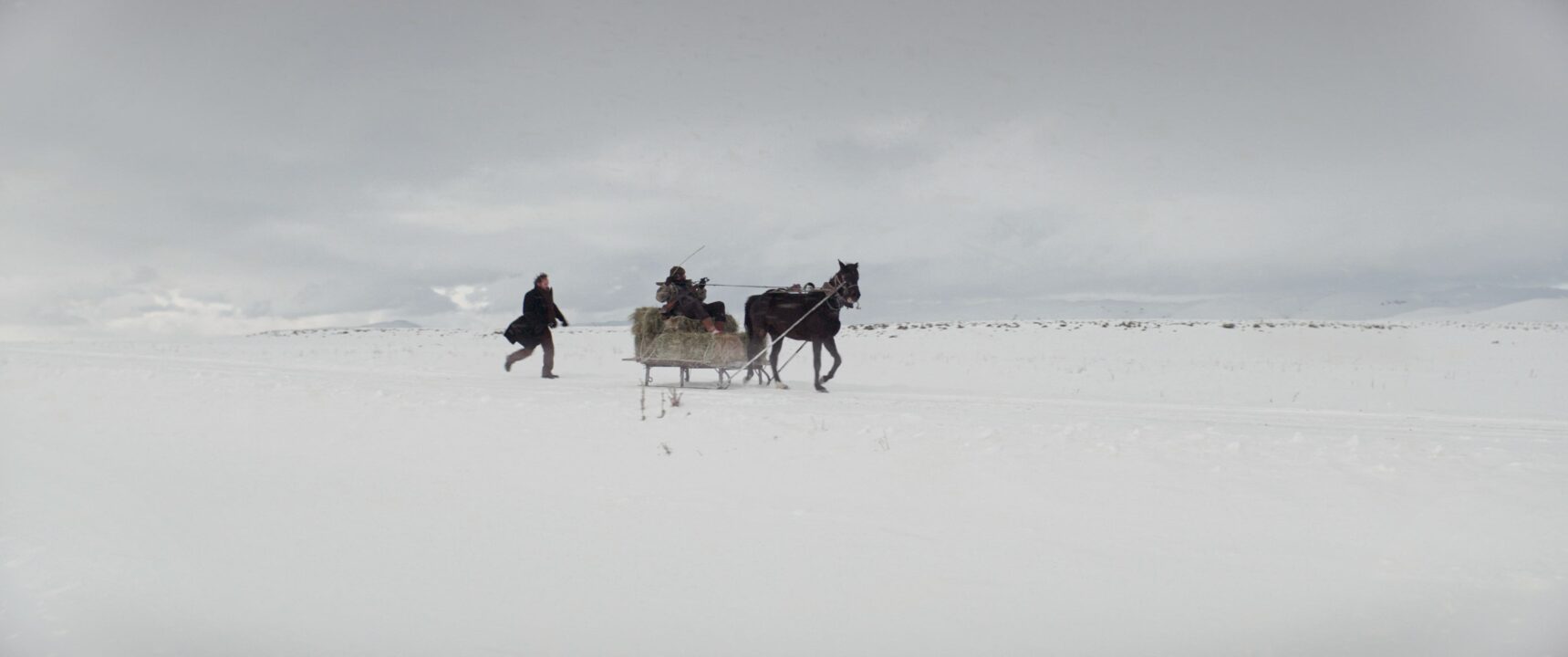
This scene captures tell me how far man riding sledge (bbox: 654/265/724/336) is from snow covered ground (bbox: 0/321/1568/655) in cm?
350

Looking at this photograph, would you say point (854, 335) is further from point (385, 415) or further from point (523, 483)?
point (523, 483)

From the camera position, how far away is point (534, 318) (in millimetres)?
15602

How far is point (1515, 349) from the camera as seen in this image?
997 inches

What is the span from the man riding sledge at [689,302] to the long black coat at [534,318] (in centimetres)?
299

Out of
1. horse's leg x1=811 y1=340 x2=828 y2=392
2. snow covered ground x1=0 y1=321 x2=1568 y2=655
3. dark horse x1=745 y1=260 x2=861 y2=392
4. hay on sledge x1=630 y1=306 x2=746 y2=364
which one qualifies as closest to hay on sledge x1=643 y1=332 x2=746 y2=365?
hay on sledge x1=630 y1=306 x2=746 y2=364

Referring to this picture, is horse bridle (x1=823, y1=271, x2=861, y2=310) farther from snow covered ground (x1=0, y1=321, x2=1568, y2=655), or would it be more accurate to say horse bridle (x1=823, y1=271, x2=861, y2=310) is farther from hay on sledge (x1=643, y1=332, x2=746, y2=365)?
snow covered ground (x1=0, y1=321, x2=1568, y2=655)

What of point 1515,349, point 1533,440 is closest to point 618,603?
point 1533,440

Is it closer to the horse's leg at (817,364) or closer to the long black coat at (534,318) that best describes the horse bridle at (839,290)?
the horse's leg at (817,364)

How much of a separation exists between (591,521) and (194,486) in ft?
10.4

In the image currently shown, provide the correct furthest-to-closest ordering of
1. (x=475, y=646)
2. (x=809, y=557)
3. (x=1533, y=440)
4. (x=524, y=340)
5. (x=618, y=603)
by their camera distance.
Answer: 1. (x=524, y=340)
2. (x=1533, y=440)
3. (x=809, y=557)
4. (x=618, y=603)
5. (x=475, y=646)

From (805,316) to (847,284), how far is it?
0.81 meters

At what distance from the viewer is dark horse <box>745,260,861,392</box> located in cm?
1296

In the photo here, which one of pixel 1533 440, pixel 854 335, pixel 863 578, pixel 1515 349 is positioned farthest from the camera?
pixel 854 335

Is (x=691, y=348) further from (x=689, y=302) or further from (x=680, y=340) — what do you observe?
(x=689, y=302)
